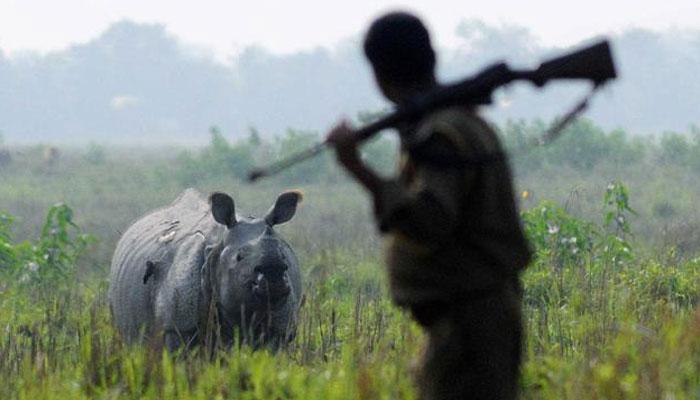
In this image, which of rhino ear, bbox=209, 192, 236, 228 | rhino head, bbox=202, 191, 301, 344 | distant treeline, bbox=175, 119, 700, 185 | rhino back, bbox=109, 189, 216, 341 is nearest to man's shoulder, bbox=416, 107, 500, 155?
rhino head, bbox=202, 191, 301, 344

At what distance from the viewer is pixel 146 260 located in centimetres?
866

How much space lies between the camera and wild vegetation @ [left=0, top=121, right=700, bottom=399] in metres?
5.55

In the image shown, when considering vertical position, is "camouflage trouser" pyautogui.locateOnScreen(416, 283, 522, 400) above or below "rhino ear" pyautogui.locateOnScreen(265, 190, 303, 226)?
below

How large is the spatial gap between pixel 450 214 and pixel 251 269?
3.63 meters

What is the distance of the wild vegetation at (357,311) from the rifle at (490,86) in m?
0.24

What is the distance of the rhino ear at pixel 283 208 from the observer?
8.06 m

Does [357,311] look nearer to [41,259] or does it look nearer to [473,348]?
[473,348]

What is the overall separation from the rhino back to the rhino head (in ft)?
1.12

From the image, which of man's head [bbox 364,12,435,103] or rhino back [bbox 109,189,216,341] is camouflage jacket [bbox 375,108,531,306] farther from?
rhino back [bbox 109,189,216,341]

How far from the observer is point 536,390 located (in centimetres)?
561

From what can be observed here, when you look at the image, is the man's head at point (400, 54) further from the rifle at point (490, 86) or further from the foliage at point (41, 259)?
the foliage at point (41, 259)

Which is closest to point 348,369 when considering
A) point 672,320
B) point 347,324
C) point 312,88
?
point 672,320

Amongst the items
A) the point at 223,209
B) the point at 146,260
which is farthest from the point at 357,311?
the point at 146,260

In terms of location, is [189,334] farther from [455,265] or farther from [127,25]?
[127,25]
